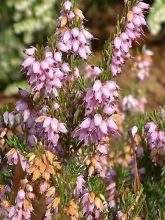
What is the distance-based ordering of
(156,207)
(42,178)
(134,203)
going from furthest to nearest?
(156,207)
(134,203)
(42,178)

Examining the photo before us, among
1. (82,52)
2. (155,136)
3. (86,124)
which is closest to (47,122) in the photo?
(86,124)

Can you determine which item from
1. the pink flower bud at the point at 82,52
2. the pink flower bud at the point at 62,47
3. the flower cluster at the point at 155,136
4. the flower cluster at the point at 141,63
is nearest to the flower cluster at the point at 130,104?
the flower cluster at the point at 141,63

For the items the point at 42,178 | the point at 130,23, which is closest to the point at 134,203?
the point at 42,178

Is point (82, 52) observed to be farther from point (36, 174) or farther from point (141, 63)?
point (141, 63)

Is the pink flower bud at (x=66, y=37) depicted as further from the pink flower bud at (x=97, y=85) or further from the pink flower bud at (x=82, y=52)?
the pink flower bud at (x=97, y=85)

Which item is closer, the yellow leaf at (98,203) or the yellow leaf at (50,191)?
the yellow leaf at (50,191)

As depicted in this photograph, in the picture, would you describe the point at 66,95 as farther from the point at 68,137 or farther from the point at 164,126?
the point at 164,126

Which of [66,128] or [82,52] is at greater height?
[82,52]
